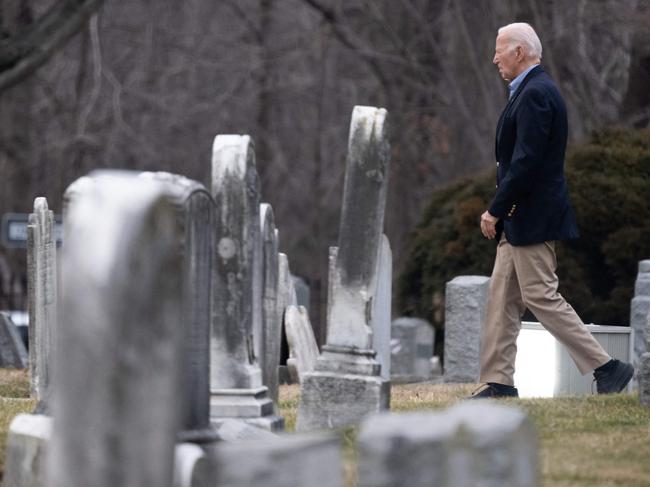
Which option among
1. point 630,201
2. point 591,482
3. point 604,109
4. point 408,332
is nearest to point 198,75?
point 604,109

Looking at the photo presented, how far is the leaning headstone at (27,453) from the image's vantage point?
659cm

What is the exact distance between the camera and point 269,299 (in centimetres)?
916

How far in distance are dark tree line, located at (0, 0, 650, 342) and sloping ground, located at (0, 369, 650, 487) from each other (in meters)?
10.7

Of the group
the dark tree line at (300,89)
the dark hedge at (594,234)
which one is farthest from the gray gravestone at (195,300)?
the dark tree line at (300,89)

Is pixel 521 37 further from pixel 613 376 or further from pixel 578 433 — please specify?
pixel 578 433

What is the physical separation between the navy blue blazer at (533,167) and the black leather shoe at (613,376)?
3.17ft

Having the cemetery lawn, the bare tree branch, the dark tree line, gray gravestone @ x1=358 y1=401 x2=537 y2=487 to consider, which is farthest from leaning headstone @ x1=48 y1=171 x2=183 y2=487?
the dark tree line

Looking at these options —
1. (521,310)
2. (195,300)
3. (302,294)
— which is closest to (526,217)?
(521,310)

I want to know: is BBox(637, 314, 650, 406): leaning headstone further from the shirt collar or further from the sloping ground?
the shirt collar

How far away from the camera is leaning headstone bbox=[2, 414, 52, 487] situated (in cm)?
659

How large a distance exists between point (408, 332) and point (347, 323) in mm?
10271

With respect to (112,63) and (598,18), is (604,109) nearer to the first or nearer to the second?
(598,18)

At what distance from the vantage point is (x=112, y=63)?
3456cm

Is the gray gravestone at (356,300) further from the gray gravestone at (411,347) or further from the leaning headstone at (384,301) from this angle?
the gray gravestone at (411,347)
